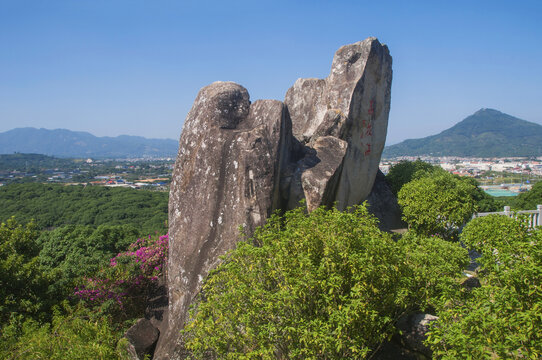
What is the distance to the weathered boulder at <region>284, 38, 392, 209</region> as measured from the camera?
11.4m

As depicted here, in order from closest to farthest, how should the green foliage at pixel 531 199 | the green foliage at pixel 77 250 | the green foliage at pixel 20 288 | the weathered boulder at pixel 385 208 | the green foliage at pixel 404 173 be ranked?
the green foliage at pixel 20 288, the green foliage at pixel 77 250, the weathered boulder at pixel 385 208, the green foliage at pixel 404 173, the green foliage at pixel 531 199

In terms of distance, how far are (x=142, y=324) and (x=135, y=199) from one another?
93.0 feet

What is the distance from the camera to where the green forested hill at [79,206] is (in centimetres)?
2882

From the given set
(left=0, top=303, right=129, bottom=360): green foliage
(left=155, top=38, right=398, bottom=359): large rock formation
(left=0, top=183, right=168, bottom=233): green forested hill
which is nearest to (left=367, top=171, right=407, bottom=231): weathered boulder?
(left=155, top=38, right=398, bottom=359): large rock formation

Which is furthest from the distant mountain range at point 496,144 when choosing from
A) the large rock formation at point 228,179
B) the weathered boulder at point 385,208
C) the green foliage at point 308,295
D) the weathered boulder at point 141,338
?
the green foliage at point 308,295

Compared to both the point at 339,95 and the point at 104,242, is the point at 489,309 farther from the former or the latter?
the point at 104,242

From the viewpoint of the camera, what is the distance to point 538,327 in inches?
145

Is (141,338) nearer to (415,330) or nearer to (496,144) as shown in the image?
(415,330)

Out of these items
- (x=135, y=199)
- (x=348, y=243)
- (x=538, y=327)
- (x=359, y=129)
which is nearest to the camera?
(x=538, y=327)

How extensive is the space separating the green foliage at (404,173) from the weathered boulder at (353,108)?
2515 millimetres

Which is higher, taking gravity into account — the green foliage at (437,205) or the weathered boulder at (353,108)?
the weathered boulder at (353,108)

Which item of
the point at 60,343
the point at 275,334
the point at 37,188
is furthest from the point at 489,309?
the point at 37,188

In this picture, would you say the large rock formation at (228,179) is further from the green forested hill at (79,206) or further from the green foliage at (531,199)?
the green forested hill at (79,206)

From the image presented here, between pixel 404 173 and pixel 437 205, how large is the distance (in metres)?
3.62
